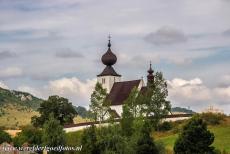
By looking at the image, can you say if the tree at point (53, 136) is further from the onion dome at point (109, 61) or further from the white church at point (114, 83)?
the onion dome at point (109, 61)

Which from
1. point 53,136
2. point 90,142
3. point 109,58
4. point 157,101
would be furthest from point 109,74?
point 90,142

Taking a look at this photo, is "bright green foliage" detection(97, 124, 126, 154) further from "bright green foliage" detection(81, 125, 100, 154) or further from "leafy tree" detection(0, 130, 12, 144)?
"leafy tree" detection(0, 130, 12, 144)

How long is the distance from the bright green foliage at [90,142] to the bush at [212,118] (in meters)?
26.6

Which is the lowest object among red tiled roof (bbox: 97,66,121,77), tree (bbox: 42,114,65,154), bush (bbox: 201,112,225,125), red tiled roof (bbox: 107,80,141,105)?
tree (bbox: 42,114,65,154)

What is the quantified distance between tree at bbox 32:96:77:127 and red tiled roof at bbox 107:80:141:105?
32.6 feet

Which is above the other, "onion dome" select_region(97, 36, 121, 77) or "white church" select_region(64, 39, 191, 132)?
"onion dome" select_region(97, 36, 121, 77)

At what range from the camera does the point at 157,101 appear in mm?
102125

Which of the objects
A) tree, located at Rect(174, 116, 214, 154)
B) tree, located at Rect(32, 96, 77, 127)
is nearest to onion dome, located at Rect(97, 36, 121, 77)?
tree, located at Rect(32, 96, 77, 127)

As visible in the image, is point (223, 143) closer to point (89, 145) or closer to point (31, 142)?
point (89, 145)

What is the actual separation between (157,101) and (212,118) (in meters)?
8.94

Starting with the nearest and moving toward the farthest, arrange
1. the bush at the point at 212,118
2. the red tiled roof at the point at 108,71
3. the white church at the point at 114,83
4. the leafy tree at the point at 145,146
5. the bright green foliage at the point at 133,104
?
the leafy tree at the point at 145,146, the bright green foliage at the point at 133,104, the bush at the point at 212,118, the white church at the point at 114,83, the red tiled roof at the point at 108,71

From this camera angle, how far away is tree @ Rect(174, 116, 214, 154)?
67438 millimetres

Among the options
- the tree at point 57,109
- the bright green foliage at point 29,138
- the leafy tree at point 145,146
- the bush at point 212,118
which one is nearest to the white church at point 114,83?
the tree at point 57,109

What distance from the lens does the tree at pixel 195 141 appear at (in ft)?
221
